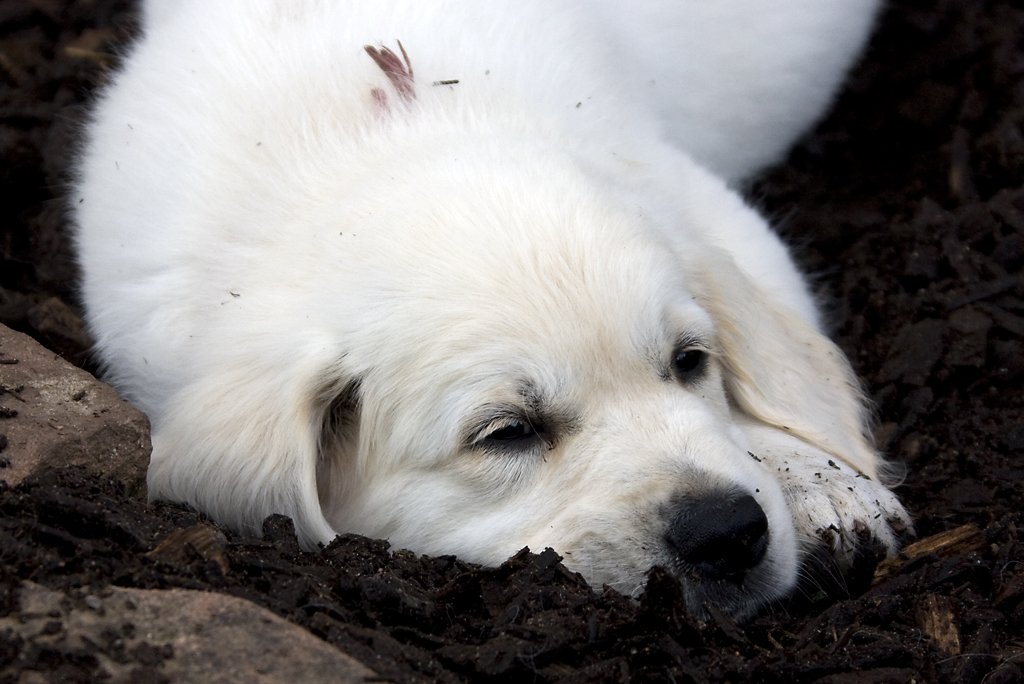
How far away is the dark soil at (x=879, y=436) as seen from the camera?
2713 mm

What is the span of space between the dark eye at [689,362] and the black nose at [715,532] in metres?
0.54

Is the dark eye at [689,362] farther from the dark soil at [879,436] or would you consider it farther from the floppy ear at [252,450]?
the floppy ear at [252,450]

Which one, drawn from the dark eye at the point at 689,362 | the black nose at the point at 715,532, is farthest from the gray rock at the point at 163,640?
the dark eye at the point at 689,362

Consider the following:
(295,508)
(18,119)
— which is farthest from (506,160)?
(18,119)

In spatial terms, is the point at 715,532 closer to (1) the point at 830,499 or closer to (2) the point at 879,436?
(1) the point at 830,499

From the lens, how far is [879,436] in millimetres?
4309

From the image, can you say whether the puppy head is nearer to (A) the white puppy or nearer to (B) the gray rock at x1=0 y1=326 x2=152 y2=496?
(A) the white puppy

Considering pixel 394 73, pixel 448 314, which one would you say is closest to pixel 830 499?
pixel 448 314

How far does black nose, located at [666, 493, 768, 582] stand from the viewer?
3.07 meters

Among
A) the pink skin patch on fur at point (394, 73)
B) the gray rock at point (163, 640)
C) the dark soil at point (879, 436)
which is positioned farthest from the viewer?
the pink skin patch on fur at point (394, 73)

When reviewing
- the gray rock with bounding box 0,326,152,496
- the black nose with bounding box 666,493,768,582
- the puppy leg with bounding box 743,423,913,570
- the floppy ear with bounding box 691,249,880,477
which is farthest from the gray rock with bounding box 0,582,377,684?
the floppy ear with bounding box 691,249,880,477

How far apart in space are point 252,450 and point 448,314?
26.9 inches

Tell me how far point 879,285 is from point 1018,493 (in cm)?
141

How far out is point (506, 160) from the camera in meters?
3.51
